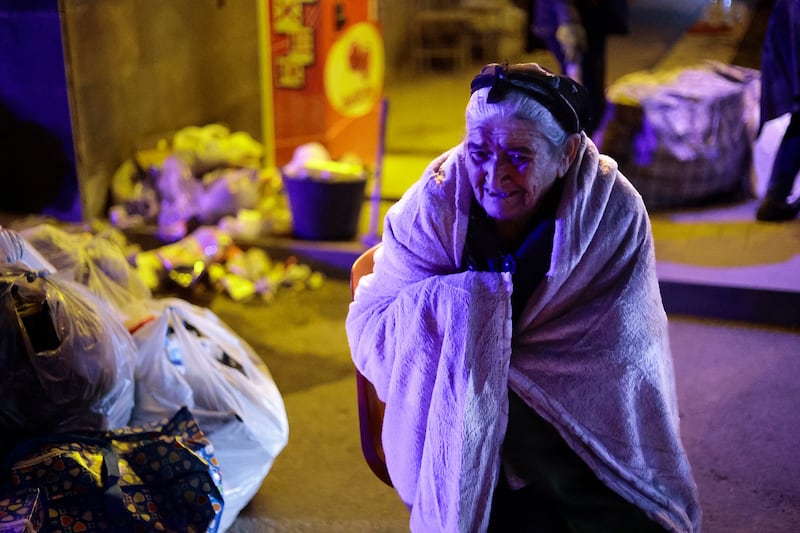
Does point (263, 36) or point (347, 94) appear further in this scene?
point (347, 94)

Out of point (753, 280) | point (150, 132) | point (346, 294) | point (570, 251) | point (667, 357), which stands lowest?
point (346, 294)

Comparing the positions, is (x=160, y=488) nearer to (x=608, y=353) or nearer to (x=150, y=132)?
(x=608, y=353)

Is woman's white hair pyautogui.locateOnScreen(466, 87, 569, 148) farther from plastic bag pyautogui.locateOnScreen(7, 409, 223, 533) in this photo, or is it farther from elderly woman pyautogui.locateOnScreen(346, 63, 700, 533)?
plastic bag pyautogui.locateOnScreen(7, 409, 223, 533)

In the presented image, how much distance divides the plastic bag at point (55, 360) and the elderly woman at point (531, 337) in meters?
1.09

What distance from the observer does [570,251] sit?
5.70 ft

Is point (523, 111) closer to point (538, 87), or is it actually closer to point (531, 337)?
point (538, 87)

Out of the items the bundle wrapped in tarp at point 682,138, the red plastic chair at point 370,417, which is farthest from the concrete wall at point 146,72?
the red plastic chair at point 370,417

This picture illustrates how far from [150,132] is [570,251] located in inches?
185

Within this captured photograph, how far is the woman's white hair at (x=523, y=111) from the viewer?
1.68 meters

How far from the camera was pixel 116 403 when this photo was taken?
2.59 m

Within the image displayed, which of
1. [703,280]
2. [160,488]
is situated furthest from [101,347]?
[703,280]

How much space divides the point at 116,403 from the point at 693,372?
2658 millimetres

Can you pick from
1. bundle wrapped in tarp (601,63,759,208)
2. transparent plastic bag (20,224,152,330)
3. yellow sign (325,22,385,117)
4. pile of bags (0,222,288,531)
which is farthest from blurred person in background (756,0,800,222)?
transparent plastic bag (20,224,152,330)

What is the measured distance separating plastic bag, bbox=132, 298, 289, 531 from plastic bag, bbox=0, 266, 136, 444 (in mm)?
127
